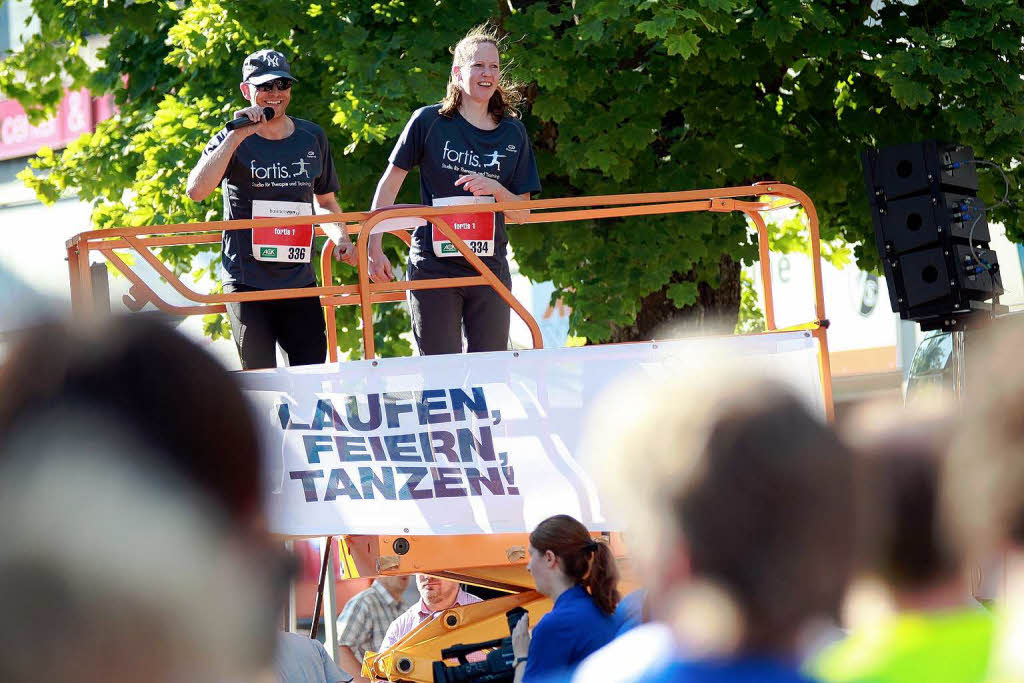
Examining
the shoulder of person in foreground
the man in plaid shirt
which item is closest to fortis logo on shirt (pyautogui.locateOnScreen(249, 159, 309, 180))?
the man in plaid shirt

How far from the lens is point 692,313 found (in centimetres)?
1034

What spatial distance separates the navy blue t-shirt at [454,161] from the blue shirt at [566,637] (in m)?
1.80

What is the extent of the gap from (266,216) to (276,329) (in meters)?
0.51

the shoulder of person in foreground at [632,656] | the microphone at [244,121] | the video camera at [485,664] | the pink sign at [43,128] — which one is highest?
the pink sign at [43,128]

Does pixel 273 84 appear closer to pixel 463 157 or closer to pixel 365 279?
pixel 463 157

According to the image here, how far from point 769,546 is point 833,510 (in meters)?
0.08

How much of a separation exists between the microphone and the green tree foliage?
6.94ft

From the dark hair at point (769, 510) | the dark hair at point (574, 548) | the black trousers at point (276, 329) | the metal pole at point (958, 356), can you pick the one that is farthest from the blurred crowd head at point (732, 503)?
the metal pole at point (958, 356)

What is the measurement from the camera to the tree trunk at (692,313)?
1006 cm

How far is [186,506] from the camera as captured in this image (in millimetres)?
1035

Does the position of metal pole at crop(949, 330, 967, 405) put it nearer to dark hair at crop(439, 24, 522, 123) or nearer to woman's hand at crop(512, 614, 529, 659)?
dark hair at crop(439, 24, 522, 123)

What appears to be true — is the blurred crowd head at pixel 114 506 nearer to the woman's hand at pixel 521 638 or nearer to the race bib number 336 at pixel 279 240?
the woman's hand at pixel 521 638

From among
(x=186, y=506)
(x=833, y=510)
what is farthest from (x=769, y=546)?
(x=186, y=506)

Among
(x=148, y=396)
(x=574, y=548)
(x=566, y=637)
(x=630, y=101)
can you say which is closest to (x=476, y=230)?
(x=574, y=548)
